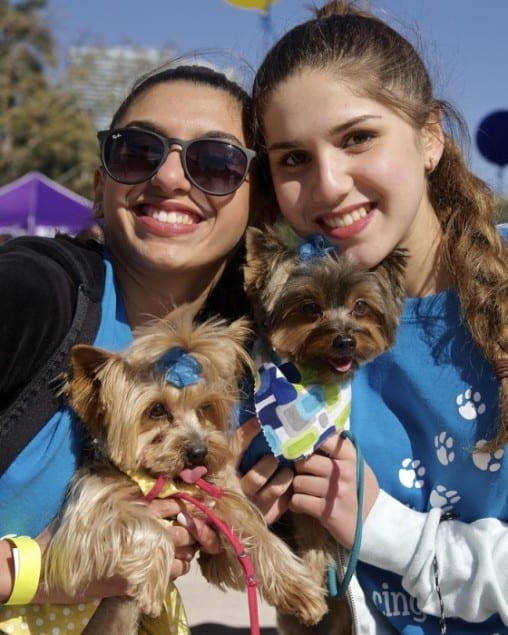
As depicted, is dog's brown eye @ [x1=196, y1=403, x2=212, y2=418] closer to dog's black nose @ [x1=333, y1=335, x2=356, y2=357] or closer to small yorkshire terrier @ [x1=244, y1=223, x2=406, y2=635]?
small yorkshire terrier @ [x1=244, y1=223, x2=406, y2=635]

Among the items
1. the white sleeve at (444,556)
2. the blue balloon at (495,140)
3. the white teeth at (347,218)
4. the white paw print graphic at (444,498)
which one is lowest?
the white sleeve at (444,556)

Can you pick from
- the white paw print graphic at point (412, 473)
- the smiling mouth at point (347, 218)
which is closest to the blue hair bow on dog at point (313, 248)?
the smiling mouth at point (347, 218)

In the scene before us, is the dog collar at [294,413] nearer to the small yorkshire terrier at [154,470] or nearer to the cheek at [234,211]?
the small yorkshire terrier at [154,470]

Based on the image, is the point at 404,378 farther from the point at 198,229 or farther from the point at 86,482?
the point at 86,482

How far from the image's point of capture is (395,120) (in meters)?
3.25

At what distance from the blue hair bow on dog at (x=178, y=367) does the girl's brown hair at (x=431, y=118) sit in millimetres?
1078

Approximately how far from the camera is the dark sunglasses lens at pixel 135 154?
127 inches

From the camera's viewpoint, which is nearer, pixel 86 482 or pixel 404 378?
pixel 86 482

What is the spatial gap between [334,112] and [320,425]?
1221 millimetres

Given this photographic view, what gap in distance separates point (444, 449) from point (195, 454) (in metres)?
1.01

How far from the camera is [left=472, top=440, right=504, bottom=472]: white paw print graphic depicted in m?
3.15

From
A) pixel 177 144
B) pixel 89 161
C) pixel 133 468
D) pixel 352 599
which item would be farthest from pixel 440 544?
pixel 89 161

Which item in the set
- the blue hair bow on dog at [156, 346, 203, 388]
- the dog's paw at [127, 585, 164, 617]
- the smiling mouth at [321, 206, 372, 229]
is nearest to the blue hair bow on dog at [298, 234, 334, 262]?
the smiling mouth at [321, 206, 372, 229]

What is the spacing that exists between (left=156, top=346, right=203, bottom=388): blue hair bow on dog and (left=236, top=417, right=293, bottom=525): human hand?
0.47m
